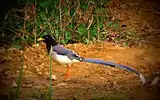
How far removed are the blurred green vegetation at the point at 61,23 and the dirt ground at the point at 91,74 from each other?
22cm

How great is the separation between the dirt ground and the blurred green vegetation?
219 mm

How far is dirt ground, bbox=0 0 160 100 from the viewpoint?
3.98 m

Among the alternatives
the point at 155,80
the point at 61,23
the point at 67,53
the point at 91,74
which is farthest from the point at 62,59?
the point at 61,23

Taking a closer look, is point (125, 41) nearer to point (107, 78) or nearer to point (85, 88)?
point (107, 78)

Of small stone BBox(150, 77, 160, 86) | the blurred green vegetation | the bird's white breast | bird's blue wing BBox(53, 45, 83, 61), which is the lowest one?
small stone BBox(150, 77, 160, 86)

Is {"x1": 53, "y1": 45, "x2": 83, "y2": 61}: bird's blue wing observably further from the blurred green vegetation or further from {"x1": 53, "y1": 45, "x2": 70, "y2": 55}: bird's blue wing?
the blurred green vegetation

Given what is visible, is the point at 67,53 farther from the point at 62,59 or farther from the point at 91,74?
the point at 91,74

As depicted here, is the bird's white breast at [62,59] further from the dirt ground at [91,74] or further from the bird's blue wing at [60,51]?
the dirt ground at [91,74]

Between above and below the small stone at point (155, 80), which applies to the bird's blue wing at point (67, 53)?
above

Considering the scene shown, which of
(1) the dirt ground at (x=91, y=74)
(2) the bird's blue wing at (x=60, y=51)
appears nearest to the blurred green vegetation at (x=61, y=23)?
(1) the dirt ground at (x=91, y=74)

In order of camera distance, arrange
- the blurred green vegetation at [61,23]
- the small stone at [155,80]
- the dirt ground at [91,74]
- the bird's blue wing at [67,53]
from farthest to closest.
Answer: the blurred green vegetation at [61,23]
the bird's blue wing at [67,53]
the small stone at [155,80]
the dirt ground at [91,74]

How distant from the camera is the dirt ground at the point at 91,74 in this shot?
3981 millimetres

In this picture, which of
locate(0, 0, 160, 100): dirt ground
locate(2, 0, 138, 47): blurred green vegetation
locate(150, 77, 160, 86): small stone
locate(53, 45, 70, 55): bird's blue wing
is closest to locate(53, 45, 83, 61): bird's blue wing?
locate(53, 45, 70, 55): bird's blue wing

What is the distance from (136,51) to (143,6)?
12.0 feet
